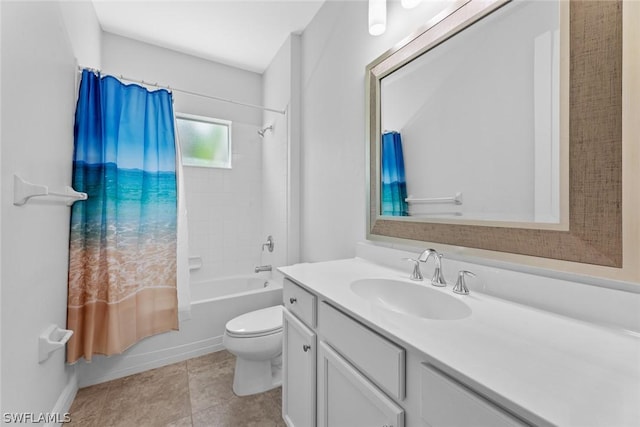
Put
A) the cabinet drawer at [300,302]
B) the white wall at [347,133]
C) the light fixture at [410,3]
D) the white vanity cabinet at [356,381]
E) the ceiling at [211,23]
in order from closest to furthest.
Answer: the white vanity cabinet at [356,381]
the white wall at [347,133]
the cabinet drawer at [300,302]
the light fixture at [410,3]
the ceiling at [211,23]

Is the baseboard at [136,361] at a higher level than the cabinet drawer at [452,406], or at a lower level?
lower

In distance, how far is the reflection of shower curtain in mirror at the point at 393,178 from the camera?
4.42 ft

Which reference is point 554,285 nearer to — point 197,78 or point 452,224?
point 452,224

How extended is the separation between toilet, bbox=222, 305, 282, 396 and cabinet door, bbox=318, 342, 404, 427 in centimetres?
64

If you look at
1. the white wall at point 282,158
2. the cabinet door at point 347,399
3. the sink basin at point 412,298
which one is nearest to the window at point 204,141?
the white wall at point 282,158

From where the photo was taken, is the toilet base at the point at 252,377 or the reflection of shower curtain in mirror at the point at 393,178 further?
the toilet base at the point at 252,377

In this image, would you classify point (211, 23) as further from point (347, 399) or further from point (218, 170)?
point (347, 399)

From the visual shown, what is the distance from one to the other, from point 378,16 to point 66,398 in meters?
2.62

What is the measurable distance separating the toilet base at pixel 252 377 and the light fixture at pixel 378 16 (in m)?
1.98

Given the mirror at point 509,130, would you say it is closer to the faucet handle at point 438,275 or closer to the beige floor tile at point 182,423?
the faucet handle at point 438,275

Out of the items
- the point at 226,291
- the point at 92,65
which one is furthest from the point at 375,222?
the point at 92,65

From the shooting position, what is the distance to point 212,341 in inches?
82.6

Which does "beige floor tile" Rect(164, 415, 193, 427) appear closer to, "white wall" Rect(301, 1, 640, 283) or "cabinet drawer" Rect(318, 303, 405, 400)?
"cabinet drawer" Rect(318, 303, 405, 400)

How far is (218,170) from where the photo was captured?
278cm
